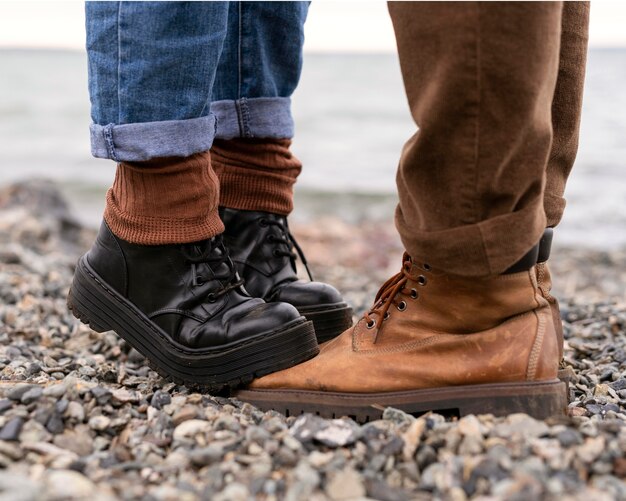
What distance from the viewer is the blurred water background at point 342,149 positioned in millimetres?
9367

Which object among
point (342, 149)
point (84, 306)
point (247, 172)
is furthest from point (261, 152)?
point (342, 149)

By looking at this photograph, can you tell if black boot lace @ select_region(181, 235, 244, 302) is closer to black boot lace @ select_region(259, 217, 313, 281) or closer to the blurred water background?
black boot lace @ select_region(259, 217, 313, 281)

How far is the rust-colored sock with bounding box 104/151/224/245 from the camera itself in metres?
1.81

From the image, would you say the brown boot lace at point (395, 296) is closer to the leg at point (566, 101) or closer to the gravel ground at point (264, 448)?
the gravel ground at point (264, 448)

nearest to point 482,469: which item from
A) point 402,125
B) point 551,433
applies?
point 551,433

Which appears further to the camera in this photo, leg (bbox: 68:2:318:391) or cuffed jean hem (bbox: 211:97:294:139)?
cuffed jean hem (bbox: 211:97:294:139)

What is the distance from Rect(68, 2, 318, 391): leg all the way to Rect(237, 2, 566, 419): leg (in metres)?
0.15

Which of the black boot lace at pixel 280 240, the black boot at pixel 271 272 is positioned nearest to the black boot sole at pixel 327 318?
the black boot at pixel 271 272

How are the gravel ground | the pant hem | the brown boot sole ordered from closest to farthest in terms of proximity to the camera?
the gravel ground < the pant hem < the brown boot sole

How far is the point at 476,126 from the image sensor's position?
1.45 m

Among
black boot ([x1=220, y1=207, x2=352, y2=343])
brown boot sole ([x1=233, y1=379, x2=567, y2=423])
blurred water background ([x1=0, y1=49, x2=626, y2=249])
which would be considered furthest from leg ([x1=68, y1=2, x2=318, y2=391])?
blurred water background ([x1=0, y1=49, x2=626, y2=249])

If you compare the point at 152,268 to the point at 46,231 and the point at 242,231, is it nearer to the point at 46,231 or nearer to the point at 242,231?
the point at 242,231

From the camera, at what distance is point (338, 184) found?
Answer: 1118 centimetres

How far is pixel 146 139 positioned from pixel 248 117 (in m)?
0.59
